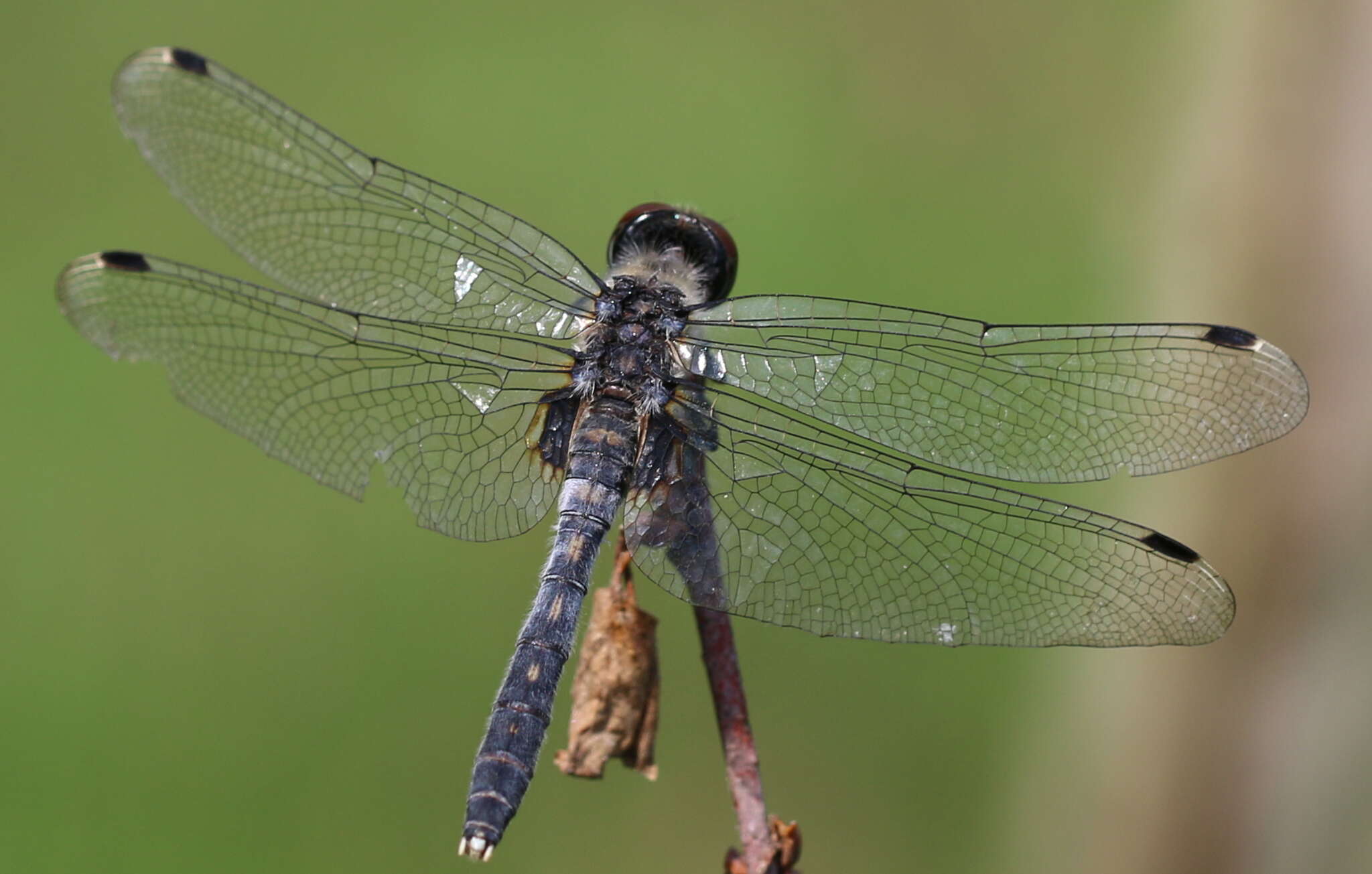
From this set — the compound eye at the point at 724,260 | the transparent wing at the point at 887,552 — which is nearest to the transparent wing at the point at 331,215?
the compound eye at the point at 724,260

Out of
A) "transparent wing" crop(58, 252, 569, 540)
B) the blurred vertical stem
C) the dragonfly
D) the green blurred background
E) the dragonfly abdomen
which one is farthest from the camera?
the green blurred background

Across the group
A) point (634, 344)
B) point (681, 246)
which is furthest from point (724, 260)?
point (634, 344)

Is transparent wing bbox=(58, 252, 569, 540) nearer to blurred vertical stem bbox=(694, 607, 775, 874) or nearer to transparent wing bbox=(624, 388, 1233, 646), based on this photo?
transparent wing bbox=(624, 388, 1233, 646)

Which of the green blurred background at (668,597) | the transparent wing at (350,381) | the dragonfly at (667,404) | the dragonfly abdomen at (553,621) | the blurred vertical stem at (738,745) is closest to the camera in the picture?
the blurred vertical stem at (738,745)

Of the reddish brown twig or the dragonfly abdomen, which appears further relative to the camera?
the dragonfly abdomen

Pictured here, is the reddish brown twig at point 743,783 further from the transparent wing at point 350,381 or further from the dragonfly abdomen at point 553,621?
the transparent wing at point 350,381

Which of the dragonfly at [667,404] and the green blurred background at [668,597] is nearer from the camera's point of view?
the dragonfly at [667,404]

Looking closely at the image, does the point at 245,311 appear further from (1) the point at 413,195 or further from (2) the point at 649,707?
(2) the point at 649,707

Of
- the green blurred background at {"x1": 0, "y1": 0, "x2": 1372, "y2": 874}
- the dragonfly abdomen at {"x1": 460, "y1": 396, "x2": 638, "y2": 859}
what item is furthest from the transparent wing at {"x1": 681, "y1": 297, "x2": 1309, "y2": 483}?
the green blurred background at {"x1": 0, "y1": 0, "x2": 1372, "y2": 874}

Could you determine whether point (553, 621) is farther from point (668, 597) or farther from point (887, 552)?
point (668, 597)
